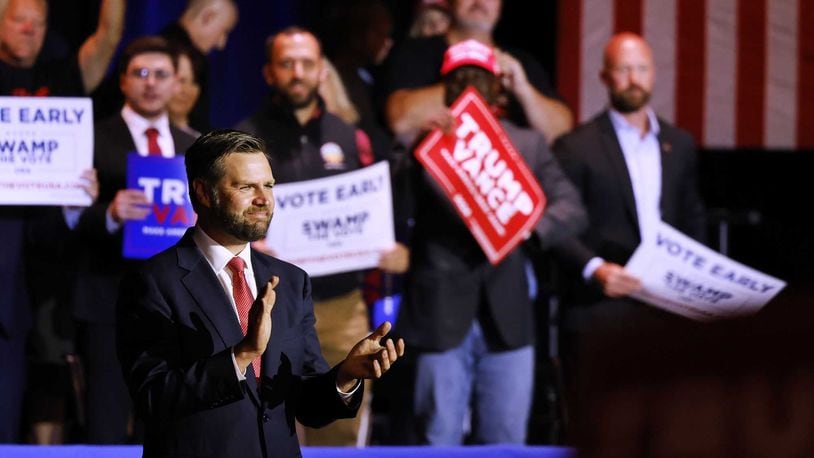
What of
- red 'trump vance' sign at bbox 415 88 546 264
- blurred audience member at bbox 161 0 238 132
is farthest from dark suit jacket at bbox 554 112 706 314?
blurred audience member at bbox 161 0 238 132

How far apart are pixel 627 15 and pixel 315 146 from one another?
1769 mm

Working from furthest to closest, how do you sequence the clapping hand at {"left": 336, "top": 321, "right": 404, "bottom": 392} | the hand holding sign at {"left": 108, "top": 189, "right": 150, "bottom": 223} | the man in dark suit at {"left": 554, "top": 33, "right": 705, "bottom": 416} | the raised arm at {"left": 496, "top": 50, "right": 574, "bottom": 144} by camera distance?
the raised arm at {"left": 496, "top": 50, "right": 574, "bottom": 144}
the man in dark suit at {"left": 554, "top": 33, "right": 705, "bottom": 416}
the hand holding sign at {"left": 108, "top": 189, "right": 150, "bottom": 223}
the clapping hand at {"left": 336, "top": 321, "right": 404, "bottom": 392}

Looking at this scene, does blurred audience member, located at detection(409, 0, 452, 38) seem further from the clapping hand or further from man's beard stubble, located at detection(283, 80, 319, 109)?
the clapping hand

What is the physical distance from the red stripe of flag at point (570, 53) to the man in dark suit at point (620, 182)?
639 millimetres

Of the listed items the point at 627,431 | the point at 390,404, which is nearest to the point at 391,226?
the point at 390,404

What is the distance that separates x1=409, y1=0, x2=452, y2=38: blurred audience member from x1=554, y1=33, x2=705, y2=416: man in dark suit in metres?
0.67

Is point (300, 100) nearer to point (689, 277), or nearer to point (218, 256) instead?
point (689, 277)

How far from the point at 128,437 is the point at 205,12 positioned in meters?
1.56

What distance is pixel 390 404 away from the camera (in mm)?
5137

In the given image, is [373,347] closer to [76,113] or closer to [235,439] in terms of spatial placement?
[235,439]

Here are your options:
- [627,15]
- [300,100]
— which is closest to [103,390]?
[300,100]

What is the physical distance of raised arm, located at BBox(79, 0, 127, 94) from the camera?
186 inches

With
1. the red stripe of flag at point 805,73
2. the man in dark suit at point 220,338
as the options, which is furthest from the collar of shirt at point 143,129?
the red stripe of flag at point 805,73

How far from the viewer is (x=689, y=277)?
4.76 meters
